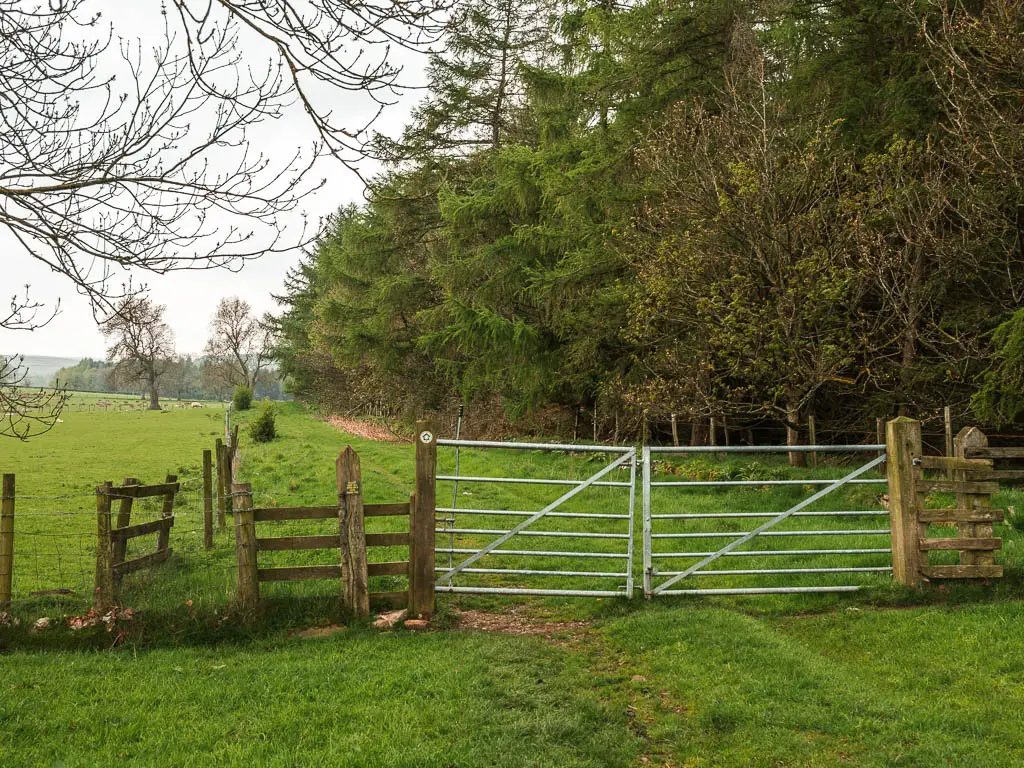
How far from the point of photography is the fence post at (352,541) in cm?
798

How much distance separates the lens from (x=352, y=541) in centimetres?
796

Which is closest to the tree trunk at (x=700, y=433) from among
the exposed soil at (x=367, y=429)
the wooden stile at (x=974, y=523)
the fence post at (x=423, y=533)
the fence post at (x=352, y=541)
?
the exposed soil at (x=367, y=429)

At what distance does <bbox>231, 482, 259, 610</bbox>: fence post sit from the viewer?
25.5 ft

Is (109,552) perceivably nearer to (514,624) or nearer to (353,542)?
(353,542)

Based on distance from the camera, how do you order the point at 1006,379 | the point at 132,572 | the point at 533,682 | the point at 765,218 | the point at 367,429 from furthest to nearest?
the point at 367,429 → the point at 765,218 → the point at 1006,379 → the point at 132,572 → the point at 533,682

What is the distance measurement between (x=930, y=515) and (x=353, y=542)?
638cm

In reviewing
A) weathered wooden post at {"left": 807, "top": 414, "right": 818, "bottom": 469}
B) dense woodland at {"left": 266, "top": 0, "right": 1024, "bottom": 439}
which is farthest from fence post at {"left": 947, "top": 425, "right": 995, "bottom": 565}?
weathered wooden post at {"left": 807, "top": 414, "right": 818, "bottom": 469}

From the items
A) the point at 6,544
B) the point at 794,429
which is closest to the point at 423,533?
the point at 6,544

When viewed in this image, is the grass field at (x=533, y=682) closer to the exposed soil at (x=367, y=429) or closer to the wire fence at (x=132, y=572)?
the wire fence at (x=132, y=572)

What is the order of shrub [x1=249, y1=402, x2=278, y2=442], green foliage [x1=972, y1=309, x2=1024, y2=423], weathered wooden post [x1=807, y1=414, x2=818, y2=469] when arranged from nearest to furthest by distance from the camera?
green foliage [x1=972, y1=309, x2=1024, y2=423]
weathered wooden post [x1=807, y1=414, x2=818, y2=469]
shrub [x1=249, y1=402, x2=278, y2=442]

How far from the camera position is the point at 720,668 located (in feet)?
21.4

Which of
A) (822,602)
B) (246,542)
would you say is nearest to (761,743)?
(822,602)

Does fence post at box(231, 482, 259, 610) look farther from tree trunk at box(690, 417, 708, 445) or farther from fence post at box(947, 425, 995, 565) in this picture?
tree trunk at box(690, 417, 708, 445)

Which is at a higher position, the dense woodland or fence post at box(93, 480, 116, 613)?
the dense woodland
